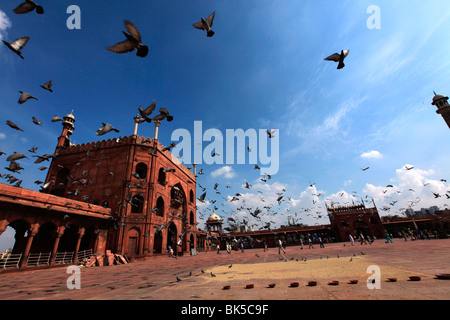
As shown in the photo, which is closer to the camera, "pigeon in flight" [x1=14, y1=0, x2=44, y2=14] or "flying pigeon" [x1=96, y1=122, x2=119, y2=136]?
"pigeon in flight" [x1=14, y1=0, x2=44, y2=14]

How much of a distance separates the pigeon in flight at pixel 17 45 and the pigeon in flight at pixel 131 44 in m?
2.52

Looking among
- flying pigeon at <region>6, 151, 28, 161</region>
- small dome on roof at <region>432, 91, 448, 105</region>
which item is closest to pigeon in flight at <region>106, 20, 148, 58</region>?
flying pigeon at <region>6, 151, 28, 161</region>

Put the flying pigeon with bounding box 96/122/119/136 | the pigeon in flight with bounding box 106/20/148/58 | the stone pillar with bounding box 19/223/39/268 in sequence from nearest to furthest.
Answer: the pigeon in flight with bounding box 106/20/148/58 < the flying pigeon with bounding box 96/122/119/136 < the stone pillar with bounding box 19/223/39/268

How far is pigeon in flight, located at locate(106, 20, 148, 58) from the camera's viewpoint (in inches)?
163

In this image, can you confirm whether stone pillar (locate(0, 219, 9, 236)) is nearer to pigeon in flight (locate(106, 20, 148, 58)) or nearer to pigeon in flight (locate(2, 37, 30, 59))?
pigeon in flight (locate(2, 37, 30, 59))

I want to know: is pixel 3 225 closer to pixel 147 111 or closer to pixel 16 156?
pixel 16 156

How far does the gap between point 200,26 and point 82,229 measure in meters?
20.0

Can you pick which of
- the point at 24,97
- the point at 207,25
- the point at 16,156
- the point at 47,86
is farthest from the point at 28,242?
the point at 207,25

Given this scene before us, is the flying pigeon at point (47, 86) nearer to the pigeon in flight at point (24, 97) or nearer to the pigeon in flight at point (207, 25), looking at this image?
the pigeon in flight at point (24, 97)

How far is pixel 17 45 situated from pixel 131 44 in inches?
122

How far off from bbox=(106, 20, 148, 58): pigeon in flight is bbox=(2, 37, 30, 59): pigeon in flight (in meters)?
2.52

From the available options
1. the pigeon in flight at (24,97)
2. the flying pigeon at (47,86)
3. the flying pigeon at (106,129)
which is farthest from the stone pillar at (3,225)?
the flying pigeon at (106,129)

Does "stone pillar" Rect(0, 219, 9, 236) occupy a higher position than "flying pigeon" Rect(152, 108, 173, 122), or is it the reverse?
"flying pigeon" Rect(152, 108, 173, 122)

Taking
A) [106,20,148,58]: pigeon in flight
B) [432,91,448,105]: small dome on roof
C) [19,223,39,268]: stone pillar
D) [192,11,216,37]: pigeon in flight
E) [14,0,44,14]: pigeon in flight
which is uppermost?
[432,91,448,105]: small dome on roof
